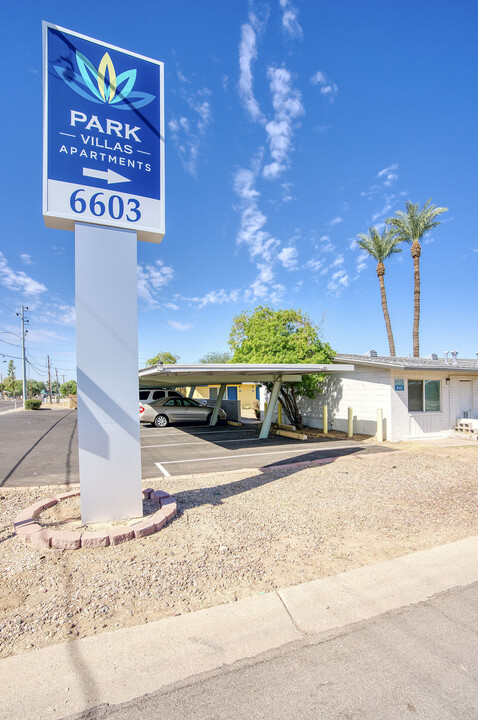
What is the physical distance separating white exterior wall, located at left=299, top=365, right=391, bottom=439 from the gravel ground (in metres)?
5.74

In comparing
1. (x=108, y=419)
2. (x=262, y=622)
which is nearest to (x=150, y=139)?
(x=108, y=419)

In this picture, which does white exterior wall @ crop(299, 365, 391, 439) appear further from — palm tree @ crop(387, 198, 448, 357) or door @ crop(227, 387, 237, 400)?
A: door @ crop(227, 387, 237, 400)

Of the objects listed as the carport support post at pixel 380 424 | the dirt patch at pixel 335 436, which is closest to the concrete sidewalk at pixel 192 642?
the carport support post at pixel 380 424

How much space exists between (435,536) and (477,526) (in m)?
0.83

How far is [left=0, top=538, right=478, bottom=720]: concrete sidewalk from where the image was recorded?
2.19 m

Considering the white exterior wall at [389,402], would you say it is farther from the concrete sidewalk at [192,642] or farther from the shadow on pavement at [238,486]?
the concrete sidewalk at [192,642]

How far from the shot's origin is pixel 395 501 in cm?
580

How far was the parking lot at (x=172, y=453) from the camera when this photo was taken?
794 cm

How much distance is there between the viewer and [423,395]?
1316 cm

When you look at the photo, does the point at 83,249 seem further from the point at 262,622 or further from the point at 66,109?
the point at 262,622

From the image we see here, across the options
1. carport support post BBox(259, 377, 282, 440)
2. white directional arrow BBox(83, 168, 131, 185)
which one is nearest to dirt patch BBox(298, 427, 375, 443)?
carport support post BBox(259, 377, 282, 440)

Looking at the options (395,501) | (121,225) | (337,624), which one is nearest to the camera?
(337,624)

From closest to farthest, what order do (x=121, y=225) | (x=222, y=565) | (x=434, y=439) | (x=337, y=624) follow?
1. (x=337, y=624)
2. (x=222, y=565)
3. (x=121, y=225)
4. (x=434, y=439)

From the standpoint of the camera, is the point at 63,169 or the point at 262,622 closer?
the point at 262,622
